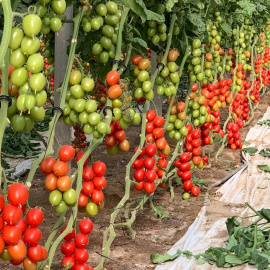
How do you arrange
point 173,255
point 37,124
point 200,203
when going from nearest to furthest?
point 173,255 < point 200,203 < point 37,124

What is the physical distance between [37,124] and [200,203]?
3455mm

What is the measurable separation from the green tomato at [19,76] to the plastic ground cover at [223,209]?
167 cm

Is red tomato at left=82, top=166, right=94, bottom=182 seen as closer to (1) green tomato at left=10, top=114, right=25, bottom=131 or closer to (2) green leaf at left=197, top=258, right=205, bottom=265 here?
(1) green tomato at left=10, top=114, right=25, bottom=131

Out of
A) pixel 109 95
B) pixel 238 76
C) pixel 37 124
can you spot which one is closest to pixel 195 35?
pixel 109 95

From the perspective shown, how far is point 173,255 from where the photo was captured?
9.75ft

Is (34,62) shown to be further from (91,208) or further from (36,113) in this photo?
(91,208)

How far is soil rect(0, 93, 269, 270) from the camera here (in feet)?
9.75

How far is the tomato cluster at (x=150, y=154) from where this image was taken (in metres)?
3.23

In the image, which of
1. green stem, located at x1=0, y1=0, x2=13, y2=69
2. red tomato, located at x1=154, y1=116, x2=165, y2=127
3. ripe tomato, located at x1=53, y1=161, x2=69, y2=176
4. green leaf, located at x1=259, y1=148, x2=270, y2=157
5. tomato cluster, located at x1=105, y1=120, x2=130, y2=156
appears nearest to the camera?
green stem, located at x1=0, y1=0, x2=13, y2=69

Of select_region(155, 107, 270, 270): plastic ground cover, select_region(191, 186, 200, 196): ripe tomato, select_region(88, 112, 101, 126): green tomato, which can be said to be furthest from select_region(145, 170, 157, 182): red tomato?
select_region(88, 112, 101, 126): green tomato

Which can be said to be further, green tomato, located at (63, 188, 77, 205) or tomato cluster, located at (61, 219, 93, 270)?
tomato cluster, located at (61, 219, 93, 270)

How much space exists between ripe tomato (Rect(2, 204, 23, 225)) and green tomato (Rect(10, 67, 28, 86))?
43 cm

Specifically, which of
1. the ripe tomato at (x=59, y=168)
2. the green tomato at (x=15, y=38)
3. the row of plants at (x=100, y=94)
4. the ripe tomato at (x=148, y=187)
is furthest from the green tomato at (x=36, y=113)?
the ripe tomato at (x=148, y=187)

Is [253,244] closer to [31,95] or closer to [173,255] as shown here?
[173,255]
